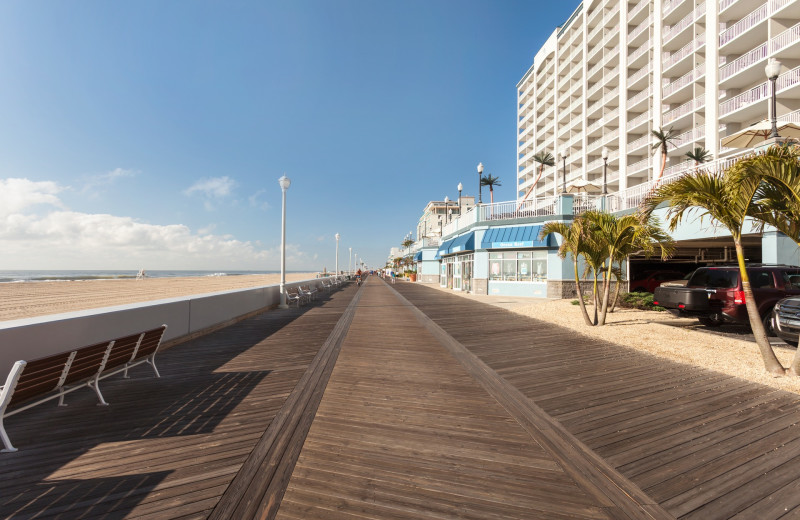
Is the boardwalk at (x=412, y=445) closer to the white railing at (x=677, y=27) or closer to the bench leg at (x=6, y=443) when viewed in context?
the bench leg at (x=6, y=443)

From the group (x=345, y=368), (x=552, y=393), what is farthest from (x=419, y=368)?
(x=552, y=393)

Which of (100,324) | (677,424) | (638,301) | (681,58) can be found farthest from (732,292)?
(681,58)

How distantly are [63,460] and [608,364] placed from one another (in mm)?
7504

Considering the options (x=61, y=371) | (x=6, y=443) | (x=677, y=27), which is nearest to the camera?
(x=6, y=443)

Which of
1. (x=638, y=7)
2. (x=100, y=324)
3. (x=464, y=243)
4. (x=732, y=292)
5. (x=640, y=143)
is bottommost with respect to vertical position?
(x=100, y=324)

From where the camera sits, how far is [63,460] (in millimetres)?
3066

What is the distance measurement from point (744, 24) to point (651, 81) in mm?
9252

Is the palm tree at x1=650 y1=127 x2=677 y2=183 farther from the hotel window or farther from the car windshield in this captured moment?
the car windshield

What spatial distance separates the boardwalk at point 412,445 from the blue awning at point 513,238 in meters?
13.1

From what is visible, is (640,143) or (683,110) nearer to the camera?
(683,110)

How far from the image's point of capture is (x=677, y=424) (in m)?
3.75

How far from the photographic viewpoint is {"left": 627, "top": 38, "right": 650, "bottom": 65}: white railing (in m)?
35.1

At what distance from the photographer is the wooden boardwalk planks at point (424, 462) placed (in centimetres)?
244

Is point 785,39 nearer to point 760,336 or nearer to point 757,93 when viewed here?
point 757,93
